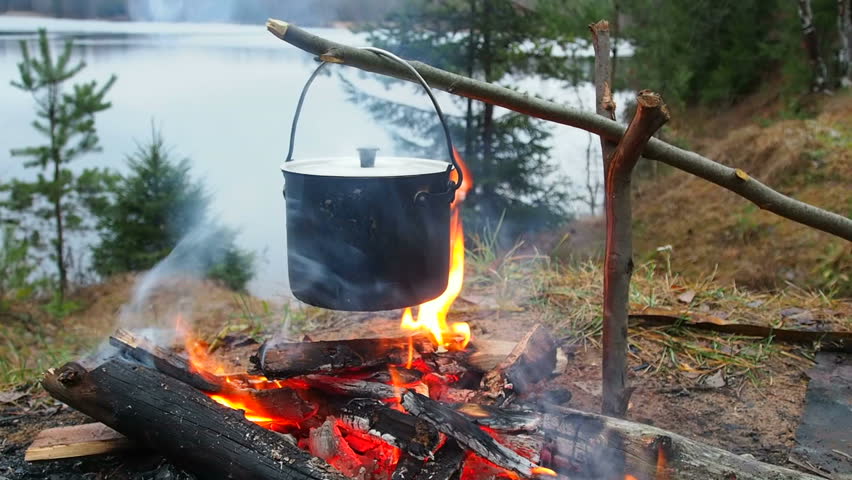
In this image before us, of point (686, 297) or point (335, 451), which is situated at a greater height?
point (686, 297)

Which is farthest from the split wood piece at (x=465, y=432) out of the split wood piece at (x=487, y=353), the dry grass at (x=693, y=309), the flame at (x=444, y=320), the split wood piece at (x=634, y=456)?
the dry grass at (x=693, y=309)

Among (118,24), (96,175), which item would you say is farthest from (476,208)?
(96,175)

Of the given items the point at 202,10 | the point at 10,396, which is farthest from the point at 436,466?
the point at 202,10

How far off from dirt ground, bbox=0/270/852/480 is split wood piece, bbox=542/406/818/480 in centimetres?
52

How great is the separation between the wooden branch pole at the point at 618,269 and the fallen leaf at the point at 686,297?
147 cm

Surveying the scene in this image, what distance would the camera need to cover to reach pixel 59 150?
10516mm

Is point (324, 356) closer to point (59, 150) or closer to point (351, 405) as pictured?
point (351, 405)

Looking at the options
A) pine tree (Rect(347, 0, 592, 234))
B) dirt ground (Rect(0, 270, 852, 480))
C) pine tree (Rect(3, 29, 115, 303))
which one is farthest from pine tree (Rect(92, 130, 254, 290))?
dirt ground (Rect(0, 270, 852, 480))

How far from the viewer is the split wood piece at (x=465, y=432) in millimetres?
1767

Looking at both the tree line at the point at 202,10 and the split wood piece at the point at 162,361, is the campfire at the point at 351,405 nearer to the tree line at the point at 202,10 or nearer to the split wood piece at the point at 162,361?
the split wood piece at the point at 162,361

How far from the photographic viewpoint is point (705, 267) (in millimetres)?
7355

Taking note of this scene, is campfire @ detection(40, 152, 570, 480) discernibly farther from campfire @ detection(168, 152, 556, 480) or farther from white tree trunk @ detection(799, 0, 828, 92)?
white tree trunk @ detection(799, 0, 828, 92)

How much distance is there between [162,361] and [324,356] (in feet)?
1.84

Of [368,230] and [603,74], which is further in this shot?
[603,74]
